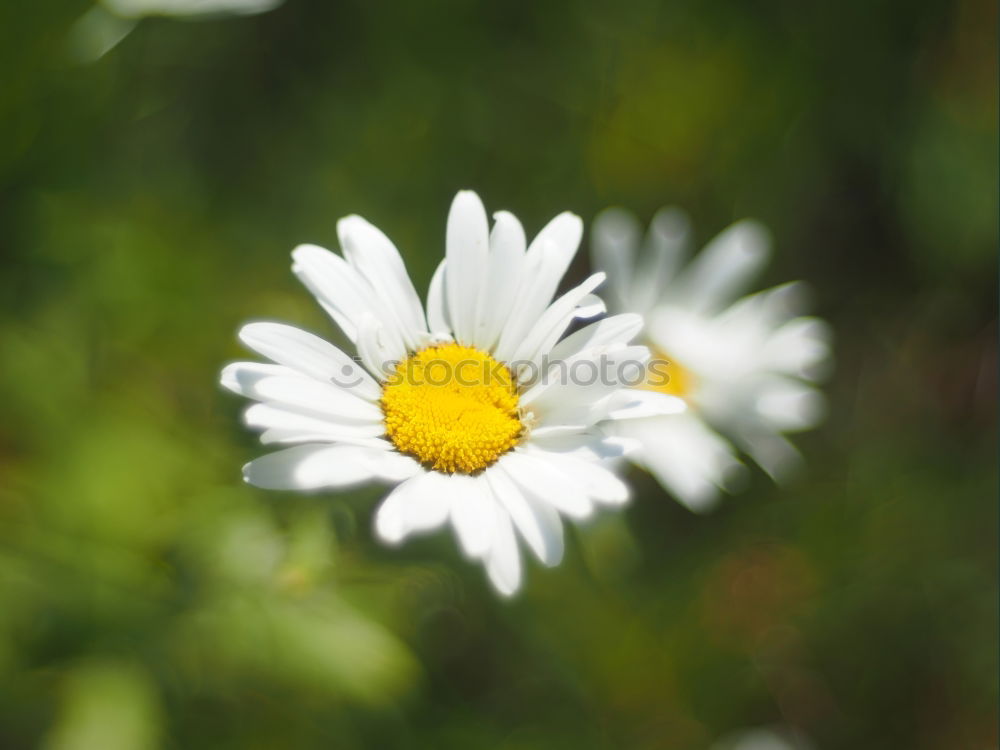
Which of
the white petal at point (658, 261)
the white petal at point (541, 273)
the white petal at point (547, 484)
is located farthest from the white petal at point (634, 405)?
the white petal at point (658, 261)

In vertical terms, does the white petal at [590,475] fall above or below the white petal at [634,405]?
below

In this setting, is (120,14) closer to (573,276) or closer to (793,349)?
(573,276)

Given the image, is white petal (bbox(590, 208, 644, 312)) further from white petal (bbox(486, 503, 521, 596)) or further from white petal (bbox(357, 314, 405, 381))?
white petal (bbox(486, 503, 521, 596))

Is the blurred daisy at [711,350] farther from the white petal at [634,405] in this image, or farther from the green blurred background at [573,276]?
the white petal at [634,405]

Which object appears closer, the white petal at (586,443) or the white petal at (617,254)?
the white petal at (586,443)

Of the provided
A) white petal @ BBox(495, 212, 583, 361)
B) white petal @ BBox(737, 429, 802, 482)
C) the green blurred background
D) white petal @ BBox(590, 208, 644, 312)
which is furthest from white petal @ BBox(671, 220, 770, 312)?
white petal @ BBox(495, 212, 583, 361)

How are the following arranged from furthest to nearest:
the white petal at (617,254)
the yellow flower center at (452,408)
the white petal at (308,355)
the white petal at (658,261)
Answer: the white petal at (658,261)
the white petal at (617,254)
the yellow flower center at (452,408)
the white petal at (308,355)

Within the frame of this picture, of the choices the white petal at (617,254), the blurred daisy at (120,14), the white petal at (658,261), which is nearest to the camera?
the blurred daisy at (120,14)
